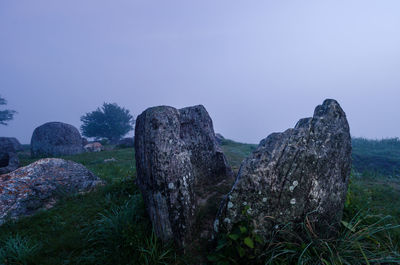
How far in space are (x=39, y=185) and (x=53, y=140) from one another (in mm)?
16350

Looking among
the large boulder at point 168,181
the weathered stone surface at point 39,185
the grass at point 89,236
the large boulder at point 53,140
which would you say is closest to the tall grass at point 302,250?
the large boulder at point 168,181

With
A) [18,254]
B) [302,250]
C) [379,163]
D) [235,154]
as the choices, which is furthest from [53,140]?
[379,163]

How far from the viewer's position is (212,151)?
25.1 ft

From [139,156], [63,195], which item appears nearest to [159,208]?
[139,156]

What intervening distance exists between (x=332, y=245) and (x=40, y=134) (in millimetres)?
25786

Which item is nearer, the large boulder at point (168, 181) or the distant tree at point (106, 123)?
the large boulder at point (168, 181)

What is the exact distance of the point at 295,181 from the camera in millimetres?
4520

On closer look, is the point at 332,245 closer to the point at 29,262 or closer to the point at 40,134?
the point at 29,262

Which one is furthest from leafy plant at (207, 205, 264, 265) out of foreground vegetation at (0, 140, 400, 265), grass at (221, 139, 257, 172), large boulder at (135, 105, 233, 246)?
grass at (221, 139, 257, 172)

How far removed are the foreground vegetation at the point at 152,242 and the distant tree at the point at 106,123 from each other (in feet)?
156

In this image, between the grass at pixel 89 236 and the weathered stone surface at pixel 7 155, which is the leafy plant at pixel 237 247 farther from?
the weathered stone surface at pixel 7 155

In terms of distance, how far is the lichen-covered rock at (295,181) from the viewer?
14.4 ft

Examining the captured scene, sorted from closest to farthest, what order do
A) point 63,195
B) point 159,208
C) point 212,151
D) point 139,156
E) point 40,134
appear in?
point 159,208 → point 139,156 → point 212,151 → point 63,195 → point 40,134

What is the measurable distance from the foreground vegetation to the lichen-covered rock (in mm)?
255
